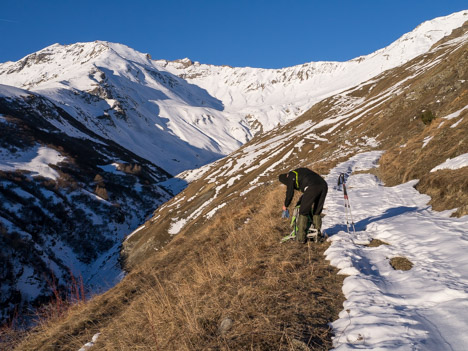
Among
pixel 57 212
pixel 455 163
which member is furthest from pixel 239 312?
pixel 57 212

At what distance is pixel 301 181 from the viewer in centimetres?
889

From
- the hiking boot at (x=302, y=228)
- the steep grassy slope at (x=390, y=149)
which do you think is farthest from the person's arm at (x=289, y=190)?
the steep grassy slope at (x=390, y=149)

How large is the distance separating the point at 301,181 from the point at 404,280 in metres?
3.90

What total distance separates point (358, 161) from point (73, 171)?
8186cm

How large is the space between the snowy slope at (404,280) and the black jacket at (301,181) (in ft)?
5.77

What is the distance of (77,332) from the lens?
27.7ft

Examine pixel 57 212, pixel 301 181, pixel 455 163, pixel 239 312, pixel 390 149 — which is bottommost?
pixel 390 149

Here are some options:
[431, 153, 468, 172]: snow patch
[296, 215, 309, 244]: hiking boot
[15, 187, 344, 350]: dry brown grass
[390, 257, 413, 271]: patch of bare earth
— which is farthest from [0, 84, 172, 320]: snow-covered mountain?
[431, 153, 468, 172]: snow patch

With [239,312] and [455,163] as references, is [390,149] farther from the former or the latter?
[239,312]

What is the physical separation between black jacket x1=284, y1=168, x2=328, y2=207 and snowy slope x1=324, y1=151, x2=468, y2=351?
5.77 ft

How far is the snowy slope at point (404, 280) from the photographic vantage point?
4.01 m

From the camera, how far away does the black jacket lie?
341 inches

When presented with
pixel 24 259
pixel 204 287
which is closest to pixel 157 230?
pixel 24 259

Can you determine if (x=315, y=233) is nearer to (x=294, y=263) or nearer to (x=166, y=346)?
(x=294, y=263)
